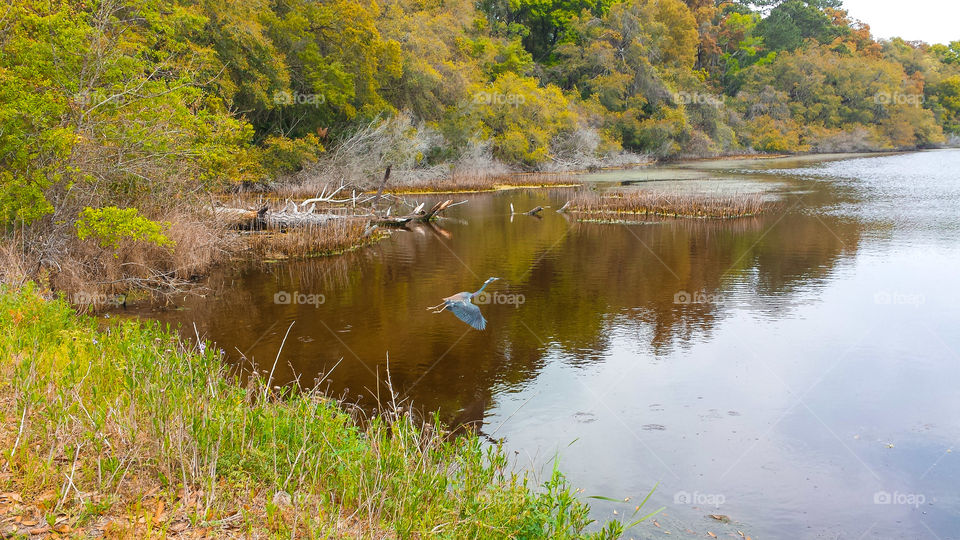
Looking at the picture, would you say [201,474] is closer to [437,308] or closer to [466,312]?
[466,312]

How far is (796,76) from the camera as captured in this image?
73750 mm

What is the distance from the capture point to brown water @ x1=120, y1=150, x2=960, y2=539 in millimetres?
6375

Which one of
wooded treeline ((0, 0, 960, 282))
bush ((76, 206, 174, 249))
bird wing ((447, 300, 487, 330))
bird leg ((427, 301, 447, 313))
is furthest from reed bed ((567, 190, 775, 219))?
bush ((76, 206, 174, 249))

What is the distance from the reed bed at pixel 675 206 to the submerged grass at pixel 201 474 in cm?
2083

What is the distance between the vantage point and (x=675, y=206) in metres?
24.9

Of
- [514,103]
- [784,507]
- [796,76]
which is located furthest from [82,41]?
[796,76]

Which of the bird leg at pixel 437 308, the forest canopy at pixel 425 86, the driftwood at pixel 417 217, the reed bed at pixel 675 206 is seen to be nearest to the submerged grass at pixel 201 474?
the bird leg at pixel 437 308

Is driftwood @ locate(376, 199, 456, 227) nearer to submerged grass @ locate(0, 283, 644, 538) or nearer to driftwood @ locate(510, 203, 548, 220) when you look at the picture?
driftwood @ locate(510, 203, 548, 220)

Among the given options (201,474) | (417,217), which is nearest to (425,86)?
(417,217)

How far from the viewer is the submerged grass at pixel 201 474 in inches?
145

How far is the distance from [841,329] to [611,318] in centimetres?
371

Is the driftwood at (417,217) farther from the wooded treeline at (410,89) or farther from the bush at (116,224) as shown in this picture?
the bush at (116,224)

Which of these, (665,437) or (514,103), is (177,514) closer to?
(665,437)

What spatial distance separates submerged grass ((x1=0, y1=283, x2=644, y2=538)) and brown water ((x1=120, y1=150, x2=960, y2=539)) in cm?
179
